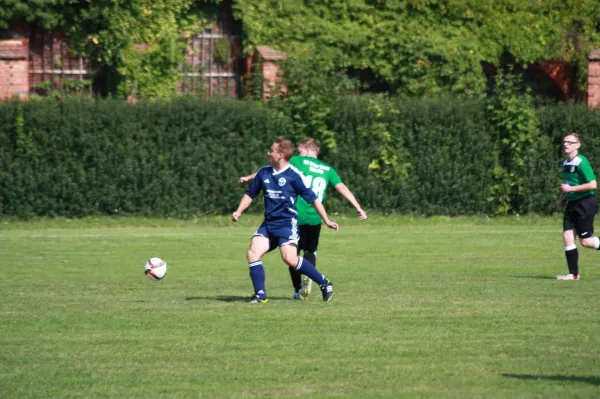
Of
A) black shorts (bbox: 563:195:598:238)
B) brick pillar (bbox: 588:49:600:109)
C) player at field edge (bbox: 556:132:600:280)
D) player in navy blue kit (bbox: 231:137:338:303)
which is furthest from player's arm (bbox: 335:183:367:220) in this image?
brick pillar (bbox: 588:49:600:109)

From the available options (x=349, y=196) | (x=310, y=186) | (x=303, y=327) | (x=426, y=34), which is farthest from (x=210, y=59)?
(x=303, y=327)

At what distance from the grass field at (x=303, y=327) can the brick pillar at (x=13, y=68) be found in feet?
32.2

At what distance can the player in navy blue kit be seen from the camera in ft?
38.1

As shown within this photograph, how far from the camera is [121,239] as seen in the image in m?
21.6

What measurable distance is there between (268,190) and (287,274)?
14.9ft

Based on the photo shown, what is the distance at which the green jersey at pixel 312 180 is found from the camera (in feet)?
41.8

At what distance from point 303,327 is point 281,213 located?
2131mm

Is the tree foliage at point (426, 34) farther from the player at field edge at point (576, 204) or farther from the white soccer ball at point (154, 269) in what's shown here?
the white soccer ball at point (154, 269)

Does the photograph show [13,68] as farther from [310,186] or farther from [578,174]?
[578,174]

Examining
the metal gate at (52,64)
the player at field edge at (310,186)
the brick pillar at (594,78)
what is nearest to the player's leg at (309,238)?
the player at field edge at (310,186)

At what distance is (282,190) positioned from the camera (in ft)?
38.1

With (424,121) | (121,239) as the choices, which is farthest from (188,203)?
(424,121)

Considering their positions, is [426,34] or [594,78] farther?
[594,78]

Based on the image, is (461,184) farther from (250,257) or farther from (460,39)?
(250,257)
